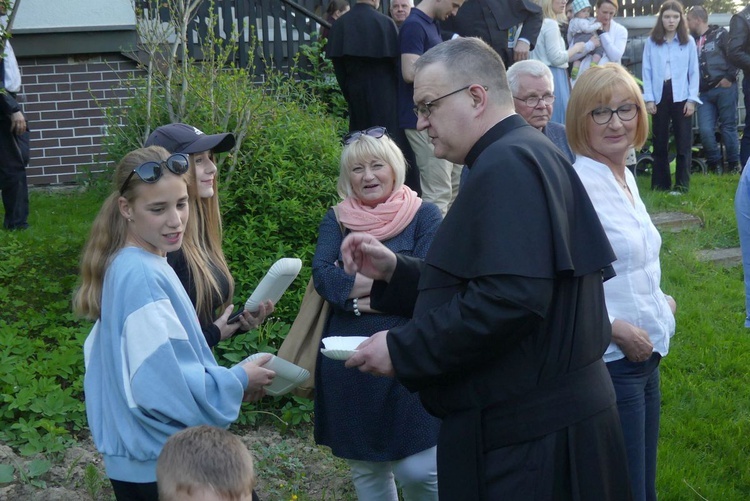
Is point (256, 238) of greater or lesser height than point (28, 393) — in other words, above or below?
above

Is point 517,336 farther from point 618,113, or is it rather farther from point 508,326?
point 618,113

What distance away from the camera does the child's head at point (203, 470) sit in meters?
2.51

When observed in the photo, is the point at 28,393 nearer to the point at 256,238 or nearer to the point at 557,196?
the point at 256,238

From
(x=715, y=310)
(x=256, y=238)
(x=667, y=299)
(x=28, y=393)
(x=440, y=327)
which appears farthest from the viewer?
(x=715, y=310)

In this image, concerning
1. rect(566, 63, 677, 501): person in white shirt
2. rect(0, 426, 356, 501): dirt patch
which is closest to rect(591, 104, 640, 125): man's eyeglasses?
rect(566, 63, 677, 501): person in white shirt

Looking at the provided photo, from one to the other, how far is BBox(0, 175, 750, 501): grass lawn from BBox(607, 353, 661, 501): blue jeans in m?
1.28

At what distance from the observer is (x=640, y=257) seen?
144 inches

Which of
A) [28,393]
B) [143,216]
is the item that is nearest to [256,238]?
[28,393]

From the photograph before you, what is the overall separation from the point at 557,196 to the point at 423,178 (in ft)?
17.0

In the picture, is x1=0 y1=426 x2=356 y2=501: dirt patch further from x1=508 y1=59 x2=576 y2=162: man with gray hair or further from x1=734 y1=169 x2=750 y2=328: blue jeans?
x1=734 y1=169 x2=750 y2=328: blue jeans

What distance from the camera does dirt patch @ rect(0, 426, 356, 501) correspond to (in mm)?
4645

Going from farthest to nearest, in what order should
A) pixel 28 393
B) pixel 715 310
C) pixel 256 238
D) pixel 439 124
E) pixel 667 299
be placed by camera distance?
pixel 715 310, pixel 256 238, pixel 28 393, pixel 667 299, pixel 439 124

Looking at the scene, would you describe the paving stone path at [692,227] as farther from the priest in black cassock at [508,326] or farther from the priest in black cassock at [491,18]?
the priest in black cassock at [508,326]

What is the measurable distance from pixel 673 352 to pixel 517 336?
4.48 meters
